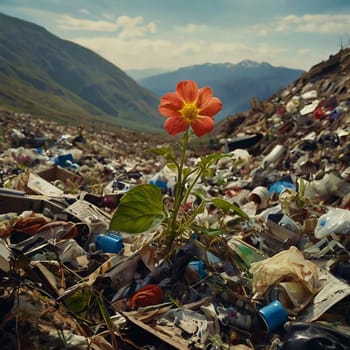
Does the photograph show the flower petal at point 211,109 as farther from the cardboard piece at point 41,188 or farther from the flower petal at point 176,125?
the cardboard piece at point 41,188

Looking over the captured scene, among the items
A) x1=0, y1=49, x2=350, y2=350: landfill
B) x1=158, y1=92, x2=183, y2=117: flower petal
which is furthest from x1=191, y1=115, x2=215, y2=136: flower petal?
x1=0, y1=49, x2=350, y2=350: landfill

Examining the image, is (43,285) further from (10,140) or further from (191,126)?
(10,140)

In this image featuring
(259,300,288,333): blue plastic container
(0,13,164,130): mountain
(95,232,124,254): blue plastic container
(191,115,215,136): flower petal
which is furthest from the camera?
(0,13,164,130): mountain

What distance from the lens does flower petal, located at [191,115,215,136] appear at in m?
2.17

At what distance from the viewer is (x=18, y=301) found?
1.80m

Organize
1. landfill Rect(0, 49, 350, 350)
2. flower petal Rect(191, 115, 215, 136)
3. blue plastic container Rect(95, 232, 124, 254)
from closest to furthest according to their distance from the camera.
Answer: landfill Rect(0, 49, 350, 350) < flower petal Rect(191, 115, 215, 136) < blue plastic container Rect(95, 232, 124, 254)

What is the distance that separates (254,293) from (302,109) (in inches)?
299

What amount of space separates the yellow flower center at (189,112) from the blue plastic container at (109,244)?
1050 mm

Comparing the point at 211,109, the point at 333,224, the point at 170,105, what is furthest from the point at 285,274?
the point at 170,105

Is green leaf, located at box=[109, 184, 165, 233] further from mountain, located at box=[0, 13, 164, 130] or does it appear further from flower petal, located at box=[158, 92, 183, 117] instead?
mountain, located at box=[0, 13, 164, 130]

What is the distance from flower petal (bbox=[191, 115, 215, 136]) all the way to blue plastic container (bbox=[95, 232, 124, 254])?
1044 mm

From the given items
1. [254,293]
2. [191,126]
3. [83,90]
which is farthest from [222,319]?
[83,90]

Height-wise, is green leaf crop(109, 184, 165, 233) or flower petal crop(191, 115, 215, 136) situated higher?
flower petal crop(191, 115, 215, 136)

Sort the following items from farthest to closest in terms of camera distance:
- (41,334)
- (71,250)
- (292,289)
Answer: (71,250), (292,289), (41,334)
